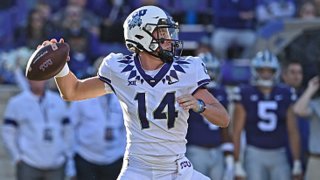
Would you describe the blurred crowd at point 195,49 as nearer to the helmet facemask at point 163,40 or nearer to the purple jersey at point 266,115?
the purple jersey at point 266,115

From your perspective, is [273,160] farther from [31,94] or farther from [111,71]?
[111,71]

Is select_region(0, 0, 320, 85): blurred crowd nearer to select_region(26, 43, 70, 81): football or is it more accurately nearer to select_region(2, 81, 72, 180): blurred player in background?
select_region(2, 81, 72, 180): blurred player in background

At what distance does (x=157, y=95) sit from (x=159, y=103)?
0.04 m

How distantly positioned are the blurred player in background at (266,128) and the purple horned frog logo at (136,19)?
304 centimetres

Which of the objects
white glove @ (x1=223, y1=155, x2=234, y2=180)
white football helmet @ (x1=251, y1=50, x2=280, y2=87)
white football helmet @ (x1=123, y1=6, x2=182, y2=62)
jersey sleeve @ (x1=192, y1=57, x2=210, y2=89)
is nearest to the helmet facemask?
white football helmet @ (x1=123, y1=6, x2=182, y2=62)

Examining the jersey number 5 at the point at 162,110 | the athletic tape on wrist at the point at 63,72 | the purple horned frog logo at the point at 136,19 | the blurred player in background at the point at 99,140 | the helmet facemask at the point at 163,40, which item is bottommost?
the blurred player in background at the point at 99,140

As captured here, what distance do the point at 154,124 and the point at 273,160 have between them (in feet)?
10.2

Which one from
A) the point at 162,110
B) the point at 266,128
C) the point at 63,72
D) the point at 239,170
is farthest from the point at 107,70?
the point at 239,170

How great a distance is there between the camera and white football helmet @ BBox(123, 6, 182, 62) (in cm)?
486

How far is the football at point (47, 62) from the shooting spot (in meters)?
4.89

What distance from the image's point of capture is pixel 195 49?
10.3m

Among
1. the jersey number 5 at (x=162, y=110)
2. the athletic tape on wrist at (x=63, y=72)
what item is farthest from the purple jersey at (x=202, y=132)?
the jersey number 5 at (x=162, y=110)

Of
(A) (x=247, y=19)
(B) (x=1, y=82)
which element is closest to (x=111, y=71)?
(B) (x=1, y=82)

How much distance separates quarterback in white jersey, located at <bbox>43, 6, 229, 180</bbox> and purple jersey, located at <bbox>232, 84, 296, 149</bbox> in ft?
9.58
